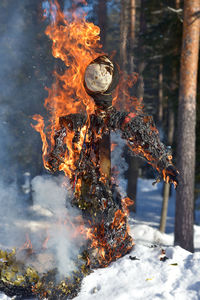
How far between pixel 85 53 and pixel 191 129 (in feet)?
12.4

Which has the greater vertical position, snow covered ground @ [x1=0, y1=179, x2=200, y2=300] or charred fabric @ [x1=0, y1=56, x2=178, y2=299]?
charred fabric @ [x1=0, y1=56, x2=178, y2=299]

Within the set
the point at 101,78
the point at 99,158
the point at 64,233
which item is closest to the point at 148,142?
the point at 99,158

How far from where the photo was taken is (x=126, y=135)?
453cm

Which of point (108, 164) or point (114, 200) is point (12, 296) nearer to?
point (114, 200)

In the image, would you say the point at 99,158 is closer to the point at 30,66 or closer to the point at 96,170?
the point at 96,170

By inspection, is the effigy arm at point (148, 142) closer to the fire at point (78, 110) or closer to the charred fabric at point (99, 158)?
the charred fabric at point (99, 158)

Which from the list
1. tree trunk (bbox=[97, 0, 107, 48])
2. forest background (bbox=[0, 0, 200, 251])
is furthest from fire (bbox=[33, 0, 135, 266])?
forest background (bbox=[0, 0, 200, 251])

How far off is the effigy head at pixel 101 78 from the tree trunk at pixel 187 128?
11.6ft

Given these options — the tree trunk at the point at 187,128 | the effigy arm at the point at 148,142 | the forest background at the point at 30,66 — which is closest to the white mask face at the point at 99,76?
the effigy arm at the point at 148,142

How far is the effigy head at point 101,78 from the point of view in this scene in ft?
13.7

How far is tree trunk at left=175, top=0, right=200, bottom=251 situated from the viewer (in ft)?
23.5

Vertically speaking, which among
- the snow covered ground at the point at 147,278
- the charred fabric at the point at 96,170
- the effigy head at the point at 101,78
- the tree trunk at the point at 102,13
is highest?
the tree trunk at the point at 102,13

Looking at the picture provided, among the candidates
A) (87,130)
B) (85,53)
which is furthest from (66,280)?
(85,53)

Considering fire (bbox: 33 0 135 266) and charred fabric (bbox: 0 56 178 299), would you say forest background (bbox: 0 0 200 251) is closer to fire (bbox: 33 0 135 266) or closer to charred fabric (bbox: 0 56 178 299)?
fire (bbox: 33 0 135 266)
